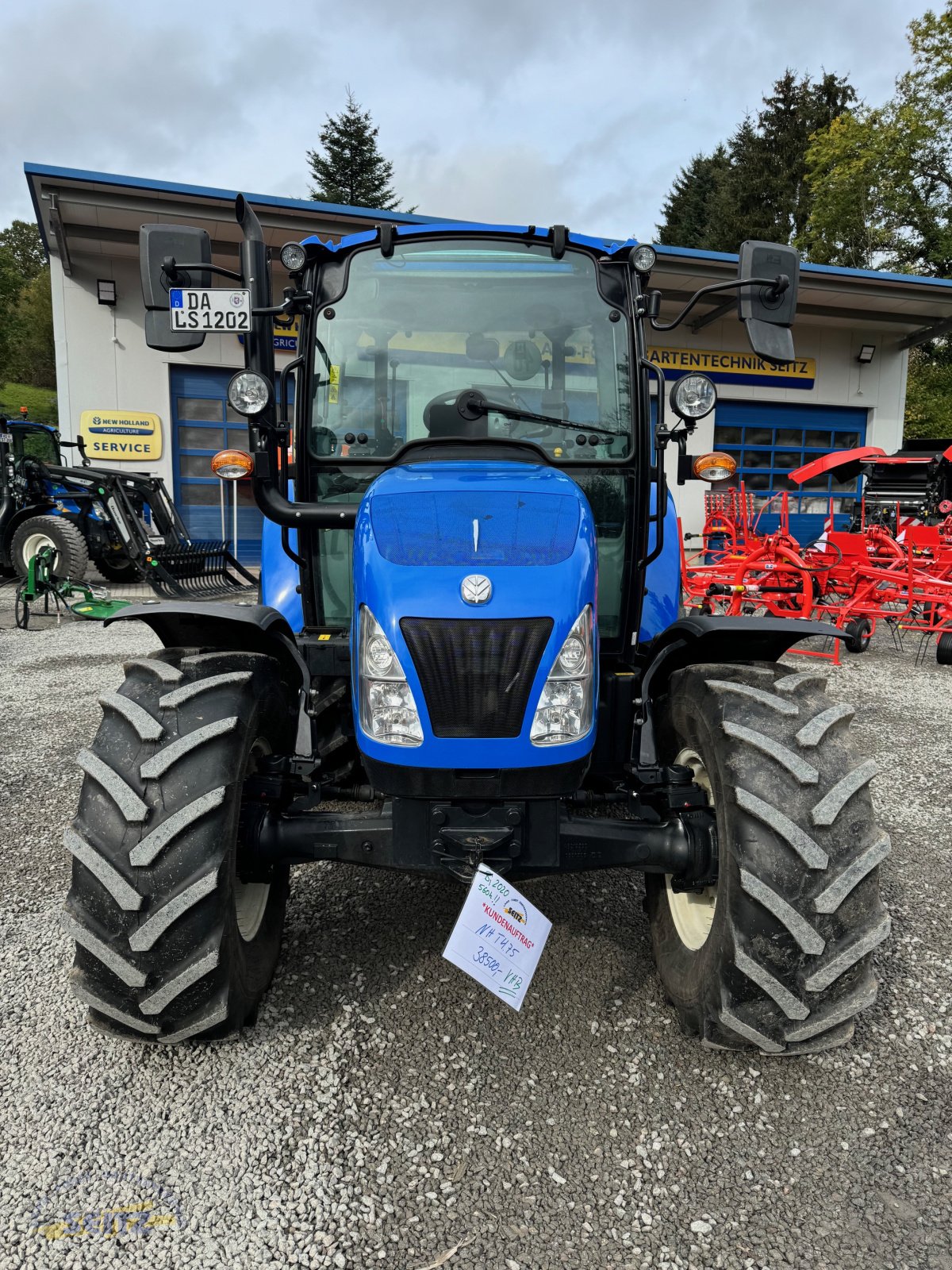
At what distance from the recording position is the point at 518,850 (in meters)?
2.12

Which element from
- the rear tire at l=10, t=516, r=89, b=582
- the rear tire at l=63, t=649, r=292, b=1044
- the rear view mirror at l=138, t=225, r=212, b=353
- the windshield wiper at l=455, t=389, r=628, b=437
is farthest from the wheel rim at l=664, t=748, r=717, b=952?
the rear tire at l=10, t=516, r=89, b=582

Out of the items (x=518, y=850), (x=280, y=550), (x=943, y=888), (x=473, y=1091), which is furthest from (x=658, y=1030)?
(x=280, y=550)

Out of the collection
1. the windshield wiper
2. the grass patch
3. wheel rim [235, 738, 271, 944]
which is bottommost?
wheel rim [235, 738, 271, 944]

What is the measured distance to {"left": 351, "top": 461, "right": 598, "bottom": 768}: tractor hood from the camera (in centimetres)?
201

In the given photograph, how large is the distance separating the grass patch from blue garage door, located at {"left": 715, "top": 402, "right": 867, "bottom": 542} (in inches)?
1538

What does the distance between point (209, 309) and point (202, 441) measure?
1184cm

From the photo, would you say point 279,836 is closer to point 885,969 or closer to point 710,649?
point 710,649

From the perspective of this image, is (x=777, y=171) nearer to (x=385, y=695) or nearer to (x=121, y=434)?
(x=121, y=434)

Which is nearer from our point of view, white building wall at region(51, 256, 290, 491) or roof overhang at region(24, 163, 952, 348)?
roof overhang at region(24, 163, 952, 348)

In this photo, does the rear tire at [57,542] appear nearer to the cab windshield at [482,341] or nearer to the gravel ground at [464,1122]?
the gravel ground at [464,1122]

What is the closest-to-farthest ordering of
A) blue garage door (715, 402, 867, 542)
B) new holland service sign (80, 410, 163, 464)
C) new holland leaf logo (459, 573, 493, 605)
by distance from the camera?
new holland leaf logo (459, 573, 493, 605) → new holland service sign (80, 410, 163, 464) → blue garage door (715, 402, 867, 542)

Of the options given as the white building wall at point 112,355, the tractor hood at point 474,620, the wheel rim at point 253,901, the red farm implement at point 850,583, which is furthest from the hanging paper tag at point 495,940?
the white building wall at point 112,355

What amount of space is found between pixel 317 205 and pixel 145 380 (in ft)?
12.4

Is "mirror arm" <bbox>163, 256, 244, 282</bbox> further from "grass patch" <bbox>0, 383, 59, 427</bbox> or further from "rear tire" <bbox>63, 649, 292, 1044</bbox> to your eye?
"grass patch" <bbox>0, 383, 59, 427</bbox>
